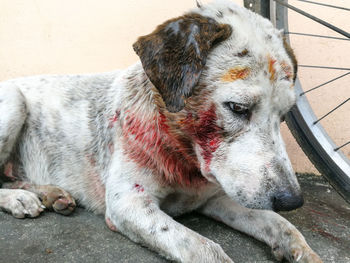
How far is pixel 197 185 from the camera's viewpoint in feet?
7.08

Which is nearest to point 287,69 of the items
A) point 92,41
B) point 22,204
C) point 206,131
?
point 206,131

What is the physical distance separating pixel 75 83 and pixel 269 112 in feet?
4.61

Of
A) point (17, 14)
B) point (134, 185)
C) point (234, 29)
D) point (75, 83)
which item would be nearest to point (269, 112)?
point (234, 29)

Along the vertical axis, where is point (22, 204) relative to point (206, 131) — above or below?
below

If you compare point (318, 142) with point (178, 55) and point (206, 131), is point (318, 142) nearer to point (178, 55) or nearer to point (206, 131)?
point (206, 131)

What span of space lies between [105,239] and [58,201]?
0.45 m

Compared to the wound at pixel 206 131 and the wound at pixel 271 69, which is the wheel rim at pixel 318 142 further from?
the wound at pixel 206 131

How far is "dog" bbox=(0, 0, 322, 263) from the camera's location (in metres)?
1.77

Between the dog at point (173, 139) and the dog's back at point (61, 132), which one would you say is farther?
the dog's back at point (61, 132)

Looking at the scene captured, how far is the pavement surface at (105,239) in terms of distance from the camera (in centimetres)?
193

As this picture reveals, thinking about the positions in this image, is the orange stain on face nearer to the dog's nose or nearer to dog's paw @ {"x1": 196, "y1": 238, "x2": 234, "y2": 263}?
the dog's nose

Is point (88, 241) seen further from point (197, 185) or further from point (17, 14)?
point (17, 14)

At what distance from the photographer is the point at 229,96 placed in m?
1.77

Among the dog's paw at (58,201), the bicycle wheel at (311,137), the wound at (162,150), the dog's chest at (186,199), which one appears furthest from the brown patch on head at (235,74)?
the dog's paw at (58,201)
